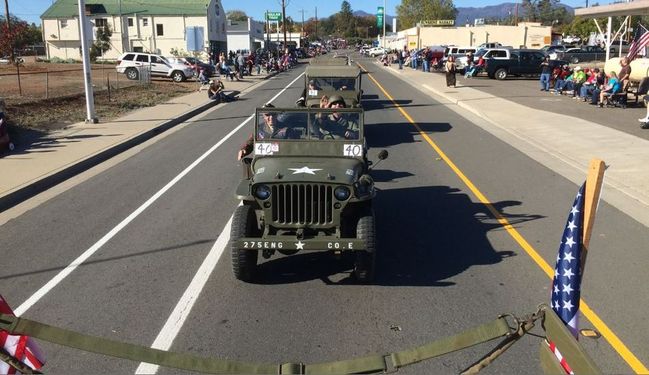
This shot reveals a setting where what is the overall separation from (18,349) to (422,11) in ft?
413

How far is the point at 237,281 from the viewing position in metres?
6.08

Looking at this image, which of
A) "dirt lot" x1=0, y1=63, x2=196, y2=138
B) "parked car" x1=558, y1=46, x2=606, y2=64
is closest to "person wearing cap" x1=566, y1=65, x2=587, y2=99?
"dirt lot" x1=0, y1=63, x2=196, y2=138

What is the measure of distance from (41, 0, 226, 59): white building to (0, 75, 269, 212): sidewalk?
52806 millimetres

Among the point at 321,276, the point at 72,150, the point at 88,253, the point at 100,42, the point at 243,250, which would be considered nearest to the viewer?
the point at 243,250

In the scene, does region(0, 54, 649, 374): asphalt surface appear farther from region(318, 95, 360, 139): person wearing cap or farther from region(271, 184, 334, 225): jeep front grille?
region(318, 95, 360, 139): person wearing cap

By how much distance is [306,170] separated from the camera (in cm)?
604

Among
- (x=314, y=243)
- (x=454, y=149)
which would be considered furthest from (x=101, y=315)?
(x=454, y=149)

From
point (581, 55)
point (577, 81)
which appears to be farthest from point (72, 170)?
point (581, 55)

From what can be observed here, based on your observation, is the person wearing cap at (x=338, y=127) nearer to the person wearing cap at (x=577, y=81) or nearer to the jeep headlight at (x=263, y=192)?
the jeep headlight at (x=263, y=192)

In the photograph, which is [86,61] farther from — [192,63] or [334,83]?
[192,63]

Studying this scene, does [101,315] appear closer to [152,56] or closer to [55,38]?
[152,56]

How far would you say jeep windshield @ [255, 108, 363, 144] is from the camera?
700 cm

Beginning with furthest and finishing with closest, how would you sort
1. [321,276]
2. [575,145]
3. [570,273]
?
[575,145] → [321,276] → [570,273]

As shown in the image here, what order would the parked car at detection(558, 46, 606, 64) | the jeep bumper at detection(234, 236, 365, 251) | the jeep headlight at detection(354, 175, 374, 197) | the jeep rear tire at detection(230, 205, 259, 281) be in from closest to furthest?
the jeep bumper at detection(234, 236, 365, 251)
the jeep rear tire at detection(230, 205, 259, 281)
the jeep headlight at detection(354, 175, 374, 197)
the parked car at detection(558, 46, 606, 64)
